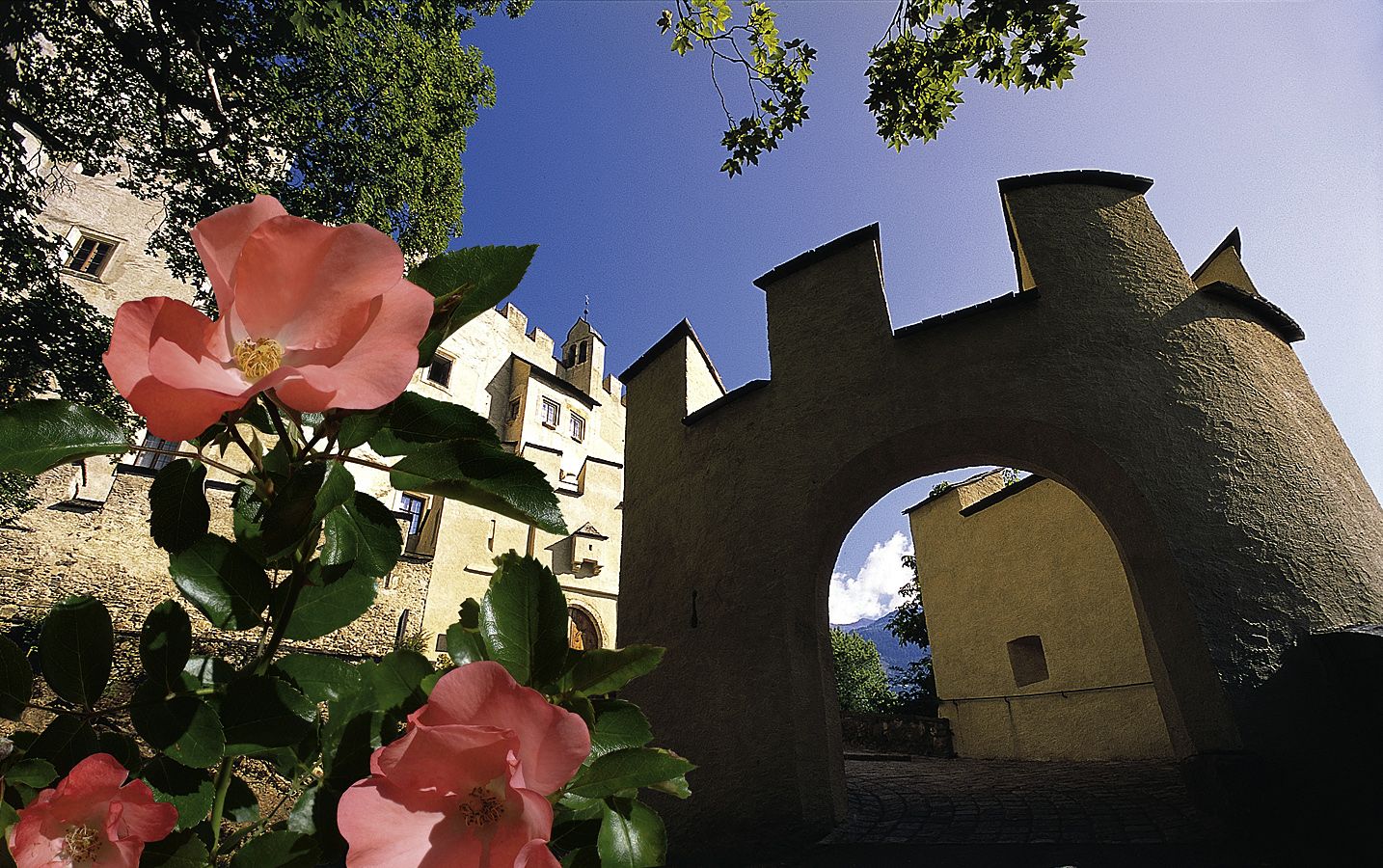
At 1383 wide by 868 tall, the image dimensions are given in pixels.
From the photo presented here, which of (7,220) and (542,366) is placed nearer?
(7,220)

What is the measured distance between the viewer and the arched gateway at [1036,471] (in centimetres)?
402

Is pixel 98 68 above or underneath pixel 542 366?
underneath

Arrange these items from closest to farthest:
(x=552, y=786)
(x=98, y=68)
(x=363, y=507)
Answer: (x=552, y=786) → (x=363, y=507) → (x=98, y=68)

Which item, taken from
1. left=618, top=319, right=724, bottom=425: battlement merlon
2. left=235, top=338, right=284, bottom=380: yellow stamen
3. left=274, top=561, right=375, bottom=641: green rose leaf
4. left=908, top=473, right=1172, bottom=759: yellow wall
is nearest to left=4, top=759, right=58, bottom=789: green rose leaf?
left=274, top=561, right=375, bottom=641: green rose leaf

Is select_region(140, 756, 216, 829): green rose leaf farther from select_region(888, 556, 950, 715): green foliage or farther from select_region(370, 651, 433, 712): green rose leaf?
select_region(888, 556, 950, 715): green foliage

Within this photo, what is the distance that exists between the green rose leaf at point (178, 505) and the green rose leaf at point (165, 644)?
0.06 metres

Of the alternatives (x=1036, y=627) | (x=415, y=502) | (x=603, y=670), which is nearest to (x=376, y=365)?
(x=603, y=670)

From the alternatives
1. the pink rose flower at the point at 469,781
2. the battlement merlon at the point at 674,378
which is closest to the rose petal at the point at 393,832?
the pink rose flower at the point at 469,781

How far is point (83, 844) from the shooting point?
526 mm

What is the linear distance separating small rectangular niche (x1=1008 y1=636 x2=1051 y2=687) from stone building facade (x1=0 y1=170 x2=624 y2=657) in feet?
22.2

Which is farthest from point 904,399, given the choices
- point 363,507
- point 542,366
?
point 542,366

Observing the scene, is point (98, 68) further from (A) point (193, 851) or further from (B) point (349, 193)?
(A) point (193, 851)

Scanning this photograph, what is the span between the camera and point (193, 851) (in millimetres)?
563

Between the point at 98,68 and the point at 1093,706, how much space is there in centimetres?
1638
